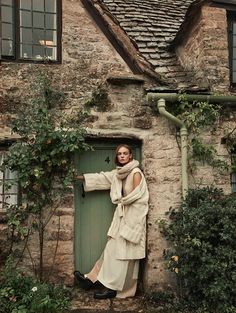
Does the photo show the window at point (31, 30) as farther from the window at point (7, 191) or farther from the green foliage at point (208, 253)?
the green foliage at point (208, 253)

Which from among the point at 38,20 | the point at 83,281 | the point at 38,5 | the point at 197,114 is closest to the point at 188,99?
the point at 197,114

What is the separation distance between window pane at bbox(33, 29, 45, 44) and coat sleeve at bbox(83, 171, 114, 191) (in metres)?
2.23

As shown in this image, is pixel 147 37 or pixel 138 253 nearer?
pixel 138 253

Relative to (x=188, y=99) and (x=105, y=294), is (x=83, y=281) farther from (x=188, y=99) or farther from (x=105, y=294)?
(x=188, y=99)

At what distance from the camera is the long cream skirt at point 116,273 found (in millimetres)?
5746

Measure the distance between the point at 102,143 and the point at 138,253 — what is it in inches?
69.4

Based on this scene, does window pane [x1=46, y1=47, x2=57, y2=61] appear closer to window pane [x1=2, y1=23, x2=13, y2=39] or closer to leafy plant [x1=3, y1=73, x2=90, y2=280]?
leafy plant [x1=3, y1=73, x2=90, y2=280]

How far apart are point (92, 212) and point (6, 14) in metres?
3.32

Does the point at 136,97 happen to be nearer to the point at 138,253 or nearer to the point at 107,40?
the point at 107,40

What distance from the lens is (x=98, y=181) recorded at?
5.97 meters

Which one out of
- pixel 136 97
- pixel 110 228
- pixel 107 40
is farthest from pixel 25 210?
pixel 107 40

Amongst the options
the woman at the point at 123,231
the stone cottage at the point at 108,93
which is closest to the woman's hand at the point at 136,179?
the woman at the point at 123,231

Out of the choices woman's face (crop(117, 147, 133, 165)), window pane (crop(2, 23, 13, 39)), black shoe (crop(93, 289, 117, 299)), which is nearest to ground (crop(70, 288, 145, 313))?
black shoe (crop(93, 289, 117, 299))

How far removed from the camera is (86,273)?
619 centimetres
